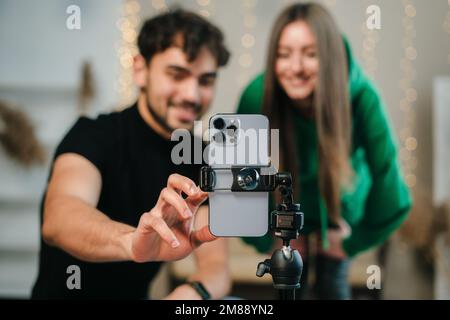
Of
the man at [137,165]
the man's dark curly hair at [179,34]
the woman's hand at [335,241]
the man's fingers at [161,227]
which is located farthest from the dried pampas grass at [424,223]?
the man's fingers at [161,227]

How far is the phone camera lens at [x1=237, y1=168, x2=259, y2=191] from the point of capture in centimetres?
128

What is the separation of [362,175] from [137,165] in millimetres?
727

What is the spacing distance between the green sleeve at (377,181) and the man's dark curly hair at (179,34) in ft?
1.70

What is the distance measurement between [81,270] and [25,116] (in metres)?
0.60

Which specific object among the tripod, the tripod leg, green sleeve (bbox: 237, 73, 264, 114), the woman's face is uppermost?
the woman's face

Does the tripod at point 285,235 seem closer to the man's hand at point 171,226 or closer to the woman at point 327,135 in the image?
the man's hand at point 171,226

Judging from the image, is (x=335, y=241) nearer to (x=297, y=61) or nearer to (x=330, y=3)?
(x=297, y=61)

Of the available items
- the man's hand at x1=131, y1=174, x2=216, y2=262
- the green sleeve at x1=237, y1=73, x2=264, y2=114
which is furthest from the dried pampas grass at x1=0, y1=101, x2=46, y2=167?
the man's hand at x1=131, y1=174, x2=216, y2=262

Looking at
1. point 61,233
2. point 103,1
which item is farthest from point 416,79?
point 61,233

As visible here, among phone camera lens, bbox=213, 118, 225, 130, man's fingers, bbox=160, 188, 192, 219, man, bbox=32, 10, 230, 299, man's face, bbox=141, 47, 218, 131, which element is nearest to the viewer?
man's fingers, bbox=160, 188, 192, 219

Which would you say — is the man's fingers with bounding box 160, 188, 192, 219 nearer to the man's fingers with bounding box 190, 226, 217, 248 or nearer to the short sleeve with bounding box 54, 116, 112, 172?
the man's fingers with bounding box 190, 226, 217, 248

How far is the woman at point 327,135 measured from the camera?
2.00 meters

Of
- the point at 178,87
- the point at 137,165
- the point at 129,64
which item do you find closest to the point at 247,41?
the point at 178,87

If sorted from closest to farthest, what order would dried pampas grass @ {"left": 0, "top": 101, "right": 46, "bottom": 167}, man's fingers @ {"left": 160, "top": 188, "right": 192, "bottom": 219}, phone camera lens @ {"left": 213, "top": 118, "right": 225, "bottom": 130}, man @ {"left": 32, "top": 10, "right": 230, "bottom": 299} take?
1. man's fingers @ {"left": 160, "top": 188, "right": 192, "bottom": 219}
2. phone camera lens @ {"left": 213, "top": 118, "right": 225, "bottom": 130}
3. man @ {"left": 32, "top": 10, "right": 230, "bottom": 299}
4. dried pampas grass @ {"left": 0, "top": 101, "right": 46, "bottom": 167}
